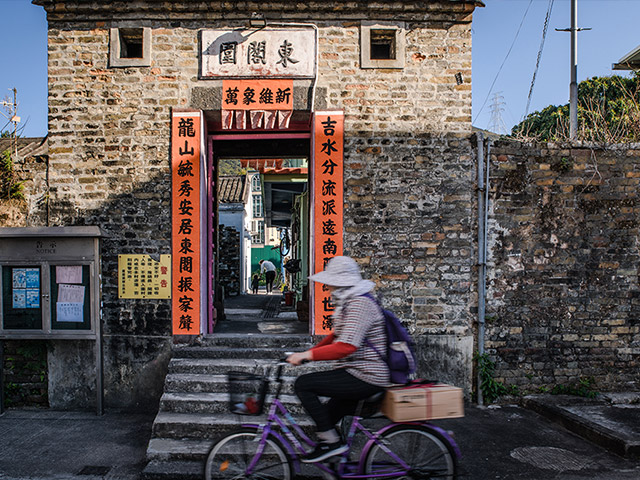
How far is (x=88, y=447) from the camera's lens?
4820 mm

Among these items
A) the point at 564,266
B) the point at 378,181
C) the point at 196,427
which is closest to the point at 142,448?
the point at 196,427

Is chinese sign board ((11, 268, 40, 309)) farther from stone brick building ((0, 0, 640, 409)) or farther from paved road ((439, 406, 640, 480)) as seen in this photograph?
paved road ((439, 406, 640, 480))

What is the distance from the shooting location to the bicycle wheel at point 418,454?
3.33 m

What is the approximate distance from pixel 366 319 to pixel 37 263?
4704 mm

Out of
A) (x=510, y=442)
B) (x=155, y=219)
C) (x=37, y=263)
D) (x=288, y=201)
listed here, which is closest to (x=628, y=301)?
(x=510, y=442)

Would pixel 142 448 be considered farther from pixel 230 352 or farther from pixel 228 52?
pixel 228 52

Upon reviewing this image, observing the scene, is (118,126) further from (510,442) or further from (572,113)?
(572,113)

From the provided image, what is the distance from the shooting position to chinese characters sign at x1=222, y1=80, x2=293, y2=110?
20.3 feet

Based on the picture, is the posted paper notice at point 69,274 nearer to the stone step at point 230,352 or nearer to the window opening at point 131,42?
the stone step at point 230,352

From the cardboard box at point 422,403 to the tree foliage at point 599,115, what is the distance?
15.1 ft

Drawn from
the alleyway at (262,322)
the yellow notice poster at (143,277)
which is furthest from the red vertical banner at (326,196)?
the yellow notice poster at (143,277)

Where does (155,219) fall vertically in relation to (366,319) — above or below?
above

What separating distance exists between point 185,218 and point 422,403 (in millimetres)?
4073

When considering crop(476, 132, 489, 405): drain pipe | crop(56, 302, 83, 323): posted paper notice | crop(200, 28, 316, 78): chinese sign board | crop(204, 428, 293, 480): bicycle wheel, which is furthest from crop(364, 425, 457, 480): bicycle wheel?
crop(200, 28, 316, 78): chinese sign board
